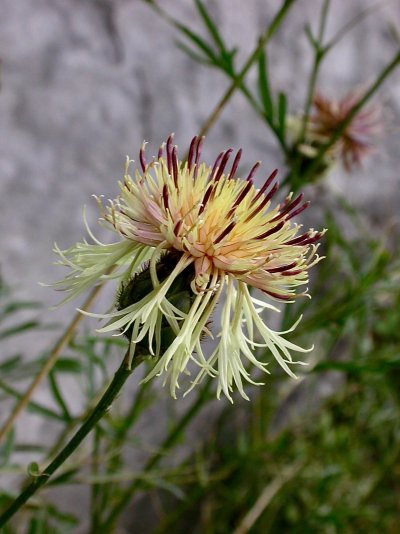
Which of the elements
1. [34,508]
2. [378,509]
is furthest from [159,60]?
[378,509]

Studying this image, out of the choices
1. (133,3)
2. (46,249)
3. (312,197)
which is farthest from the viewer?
(312,197)

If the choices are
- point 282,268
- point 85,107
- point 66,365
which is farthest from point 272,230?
point 85,107

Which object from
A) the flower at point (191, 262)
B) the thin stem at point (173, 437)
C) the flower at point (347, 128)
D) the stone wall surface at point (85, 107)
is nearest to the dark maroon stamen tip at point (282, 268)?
the flower at point (191, 262)

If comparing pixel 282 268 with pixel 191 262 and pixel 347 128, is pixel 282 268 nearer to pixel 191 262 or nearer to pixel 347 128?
pixel 191 262

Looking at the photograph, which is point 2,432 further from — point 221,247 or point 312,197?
point 312,197

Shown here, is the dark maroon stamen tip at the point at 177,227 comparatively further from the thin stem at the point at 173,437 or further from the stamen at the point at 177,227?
the thin stem at the point at 173,437
